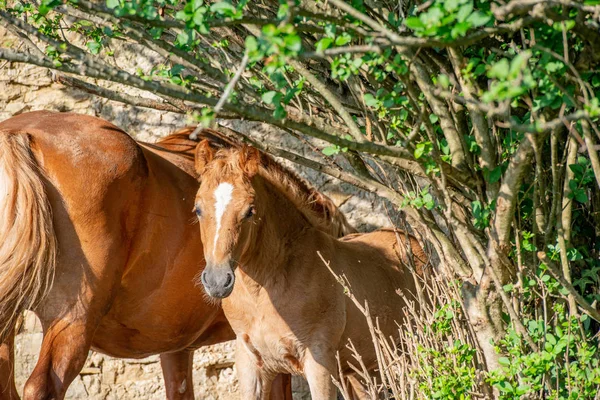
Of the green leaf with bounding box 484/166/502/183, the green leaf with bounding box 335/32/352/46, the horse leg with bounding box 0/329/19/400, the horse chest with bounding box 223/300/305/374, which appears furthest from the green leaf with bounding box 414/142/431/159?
the horse leg with bounding box 0/329/19/400

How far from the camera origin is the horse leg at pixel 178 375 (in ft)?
18.0

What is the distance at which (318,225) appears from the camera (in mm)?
4910

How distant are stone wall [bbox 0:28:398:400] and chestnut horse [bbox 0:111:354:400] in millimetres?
1343

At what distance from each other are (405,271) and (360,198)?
134 centimetres

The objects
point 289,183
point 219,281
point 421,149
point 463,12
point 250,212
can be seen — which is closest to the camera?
point 463,12

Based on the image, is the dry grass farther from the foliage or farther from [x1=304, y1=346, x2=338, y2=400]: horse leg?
[x1=304, y1=346, x2=338, y2=400]: horse leg

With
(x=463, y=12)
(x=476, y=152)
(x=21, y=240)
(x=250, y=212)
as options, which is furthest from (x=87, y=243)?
(x=463, y=12)

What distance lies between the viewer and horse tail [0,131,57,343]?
3994 mm

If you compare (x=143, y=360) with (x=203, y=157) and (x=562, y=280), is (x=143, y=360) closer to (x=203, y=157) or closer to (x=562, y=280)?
(x=203, y=157)

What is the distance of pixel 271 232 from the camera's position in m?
4.50

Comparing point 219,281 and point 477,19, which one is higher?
point 477,19

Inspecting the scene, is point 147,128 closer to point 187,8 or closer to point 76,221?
point 76,221

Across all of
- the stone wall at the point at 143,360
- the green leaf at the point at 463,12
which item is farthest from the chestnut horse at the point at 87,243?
the green leaf at the point at 463,12

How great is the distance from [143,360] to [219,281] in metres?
2.68
